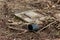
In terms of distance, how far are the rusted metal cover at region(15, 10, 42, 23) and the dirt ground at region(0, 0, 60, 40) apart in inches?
5.7

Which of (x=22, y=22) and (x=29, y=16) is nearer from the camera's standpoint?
(x=22, y=22)

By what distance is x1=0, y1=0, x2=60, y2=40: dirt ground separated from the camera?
5.14 metres

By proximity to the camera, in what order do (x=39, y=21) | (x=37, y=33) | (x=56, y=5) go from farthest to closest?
(x=56, y=5) → (x=39, y=21) → (x=37, y=33)

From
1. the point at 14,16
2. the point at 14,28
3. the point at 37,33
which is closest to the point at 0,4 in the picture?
the point at 14,16

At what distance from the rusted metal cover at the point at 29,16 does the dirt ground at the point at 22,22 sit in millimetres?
145

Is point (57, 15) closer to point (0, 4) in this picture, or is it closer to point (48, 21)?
point (48, 21)

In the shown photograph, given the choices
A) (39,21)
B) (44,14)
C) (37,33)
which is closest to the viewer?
(37,33)

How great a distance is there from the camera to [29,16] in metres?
5.92

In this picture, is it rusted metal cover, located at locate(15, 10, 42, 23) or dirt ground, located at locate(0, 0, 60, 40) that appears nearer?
dirt ground, located at locate(0, 0, 60, 40)

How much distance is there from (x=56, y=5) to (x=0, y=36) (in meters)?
2.10

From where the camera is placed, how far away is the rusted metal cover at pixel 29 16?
5.71 meters

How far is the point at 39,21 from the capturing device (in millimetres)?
5547

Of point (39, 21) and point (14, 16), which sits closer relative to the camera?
point (39, 21)

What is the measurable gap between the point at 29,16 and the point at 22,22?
13.0 inches
